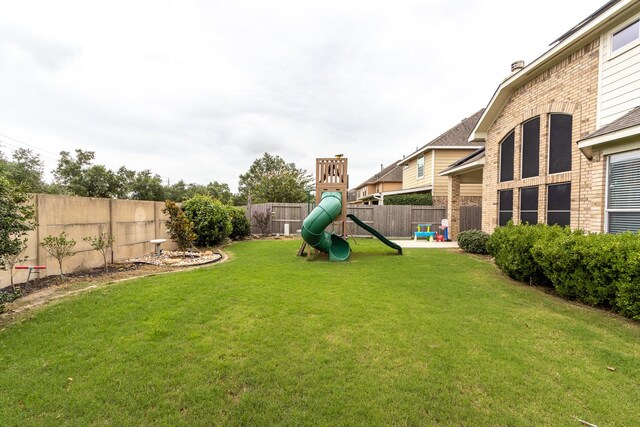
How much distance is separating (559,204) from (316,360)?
27.6 ft

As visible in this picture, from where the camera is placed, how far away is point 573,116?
7.12 m

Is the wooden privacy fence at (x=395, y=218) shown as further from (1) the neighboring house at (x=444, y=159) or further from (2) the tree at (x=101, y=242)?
(2) the tree at (x=101, y=242)

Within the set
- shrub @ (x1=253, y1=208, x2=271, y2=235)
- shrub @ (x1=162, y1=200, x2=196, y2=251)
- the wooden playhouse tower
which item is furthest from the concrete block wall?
shrub @ (x1=253, y1=208, x2=271, y2=235)

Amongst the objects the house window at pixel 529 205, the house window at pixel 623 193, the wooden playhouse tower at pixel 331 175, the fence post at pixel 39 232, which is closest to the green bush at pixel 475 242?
the house window at pixel 529 205

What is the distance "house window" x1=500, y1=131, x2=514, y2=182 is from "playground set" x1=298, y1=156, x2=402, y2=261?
182 inches

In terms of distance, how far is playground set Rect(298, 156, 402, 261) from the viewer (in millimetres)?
8382

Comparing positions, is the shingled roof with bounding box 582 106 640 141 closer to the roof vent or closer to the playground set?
the roof vent

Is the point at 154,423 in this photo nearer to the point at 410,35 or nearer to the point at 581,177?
the point at 581,177

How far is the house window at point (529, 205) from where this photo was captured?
27.9ft

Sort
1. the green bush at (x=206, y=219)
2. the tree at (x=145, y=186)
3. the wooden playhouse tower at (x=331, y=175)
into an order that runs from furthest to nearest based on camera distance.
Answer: the tree at (x=145, y=186)
the green bush at (x=206, y=219)
the wooden playhouse tower at (x=331, y=175)

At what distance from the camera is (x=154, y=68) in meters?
10.1

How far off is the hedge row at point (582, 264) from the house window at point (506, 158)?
4.21m

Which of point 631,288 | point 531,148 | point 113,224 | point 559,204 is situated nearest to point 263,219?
point 113,224

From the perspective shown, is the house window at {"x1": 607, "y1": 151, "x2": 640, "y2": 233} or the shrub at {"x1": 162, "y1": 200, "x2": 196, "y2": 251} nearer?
the house window at {"x1": 607, "y1": 151, "x2": 640, "y2": 233}
